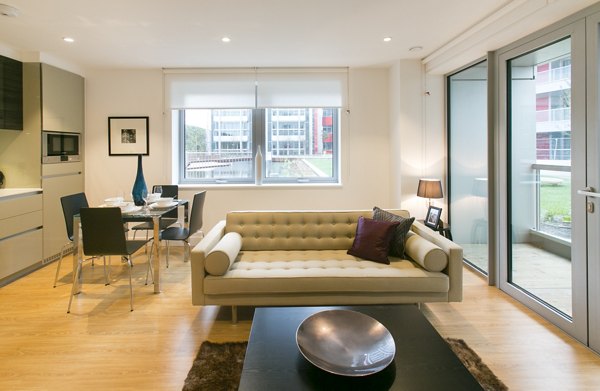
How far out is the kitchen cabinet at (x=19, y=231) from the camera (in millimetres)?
3865

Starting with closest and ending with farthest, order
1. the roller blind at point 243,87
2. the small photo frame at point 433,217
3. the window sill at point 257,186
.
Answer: the small photo frame at point 433,217 → the roller blind at point 243,87 → the window sill at point 257,186

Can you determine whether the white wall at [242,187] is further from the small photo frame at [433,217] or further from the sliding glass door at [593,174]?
the sliding glass door at [593,174]

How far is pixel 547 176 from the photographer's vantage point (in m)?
3.11

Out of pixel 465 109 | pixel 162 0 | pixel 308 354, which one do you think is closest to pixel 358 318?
pixel 308 354

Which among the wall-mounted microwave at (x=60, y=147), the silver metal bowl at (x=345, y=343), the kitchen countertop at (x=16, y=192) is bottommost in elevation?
the silver metal bowl at (x=345, y=343)

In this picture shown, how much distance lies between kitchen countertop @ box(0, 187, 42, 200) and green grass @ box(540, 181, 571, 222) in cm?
505

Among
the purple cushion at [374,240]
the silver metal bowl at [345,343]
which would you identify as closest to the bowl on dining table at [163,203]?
the purple cushion at [374,240]

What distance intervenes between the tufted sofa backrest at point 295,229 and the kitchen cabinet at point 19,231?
2.29 metres

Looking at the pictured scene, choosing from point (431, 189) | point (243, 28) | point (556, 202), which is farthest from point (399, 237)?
point (243, 28)

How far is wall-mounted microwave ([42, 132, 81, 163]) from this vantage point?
180 inches

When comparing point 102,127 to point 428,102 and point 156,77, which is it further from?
point 428,102

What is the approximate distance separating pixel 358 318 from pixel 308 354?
0.38 m

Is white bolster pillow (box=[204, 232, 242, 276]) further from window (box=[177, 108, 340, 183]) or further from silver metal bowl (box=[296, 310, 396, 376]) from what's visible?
window (box=[177, 108, 340, 183])

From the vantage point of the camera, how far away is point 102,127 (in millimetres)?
5414
